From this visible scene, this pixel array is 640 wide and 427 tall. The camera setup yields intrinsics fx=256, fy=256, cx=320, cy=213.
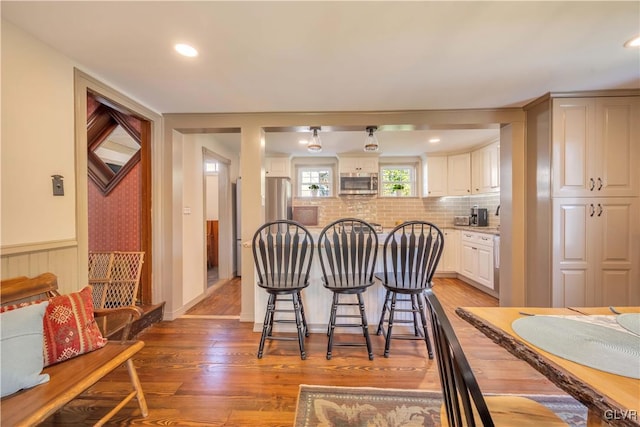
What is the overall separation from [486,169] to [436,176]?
83cm

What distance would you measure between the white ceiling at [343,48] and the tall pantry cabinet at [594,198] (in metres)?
0.25

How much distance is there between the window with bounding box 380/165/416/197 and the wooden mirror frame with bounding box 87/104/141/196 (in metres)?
4.02

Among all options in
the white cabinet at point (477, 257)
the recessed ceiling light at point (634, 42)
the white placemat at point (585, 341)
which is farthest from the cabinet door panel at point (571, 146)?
the white placemat at point (585, 341)

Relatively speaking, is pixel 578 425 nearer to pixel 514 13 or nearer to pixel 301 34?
pixel 514 13

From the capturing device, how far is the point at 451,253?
460 centimetres

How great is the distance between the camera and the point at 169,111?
2758 mm

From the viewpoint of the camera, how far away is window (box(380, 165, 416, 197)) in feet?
16.8

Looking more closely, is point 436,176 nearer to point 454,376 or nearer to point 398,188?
point 398,188

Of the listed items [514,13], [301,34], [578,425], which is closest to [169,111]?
[301,34]

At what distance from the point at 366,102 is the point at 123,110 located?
2.28 meters

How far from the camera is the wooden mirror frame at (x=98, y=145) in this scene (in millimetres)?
2852

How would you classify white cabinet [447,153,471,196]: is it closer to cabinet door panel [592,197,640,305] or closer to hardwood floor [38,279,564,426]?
cabinet door panel [592,197,640,305]

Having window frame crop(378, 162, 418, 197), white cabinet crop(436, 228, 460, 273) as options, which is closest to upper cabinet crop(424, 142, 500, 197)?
window frame crop(378, 162, 418, 197)

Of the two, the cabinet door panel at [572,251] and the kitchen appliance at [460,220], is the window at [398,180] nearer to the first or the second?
the kitchen appliance at [460,220]
